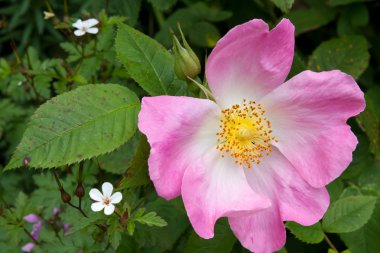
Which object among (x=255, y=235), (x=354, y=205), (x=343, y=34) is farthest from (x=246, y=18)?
(x=255, y=235)

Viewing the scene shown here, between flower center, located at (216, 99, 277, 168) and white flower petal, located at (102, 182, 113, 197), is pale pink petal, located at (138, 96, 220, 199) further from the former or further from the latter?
white flower petal, located at (102, 182, 113, 197)

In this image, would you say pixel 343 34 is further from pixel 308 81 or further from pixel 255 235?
pixel 255 235

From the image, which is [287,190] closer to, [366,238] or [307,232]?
[307,232]

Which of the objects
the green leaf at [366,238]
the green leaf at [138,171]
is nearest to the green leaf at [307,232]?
the green leaf at [366,238]

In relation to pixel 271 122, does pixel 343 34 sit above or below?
below

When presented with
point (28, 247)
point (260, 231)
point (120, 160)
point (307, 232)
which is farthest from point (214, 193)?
point (28, 247)

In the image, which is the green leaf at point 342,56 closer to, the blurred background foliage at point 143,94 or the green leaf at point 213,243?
the blurred background foliage at point 143,94

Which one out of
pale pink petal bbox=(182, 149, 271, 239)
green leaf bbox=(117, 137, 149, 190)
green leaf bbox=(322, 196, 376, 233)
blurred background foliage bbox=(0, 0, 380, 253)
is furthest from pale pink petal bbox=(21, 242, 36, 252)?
→ green leaf bbox=(322, 196, 376, 233)
